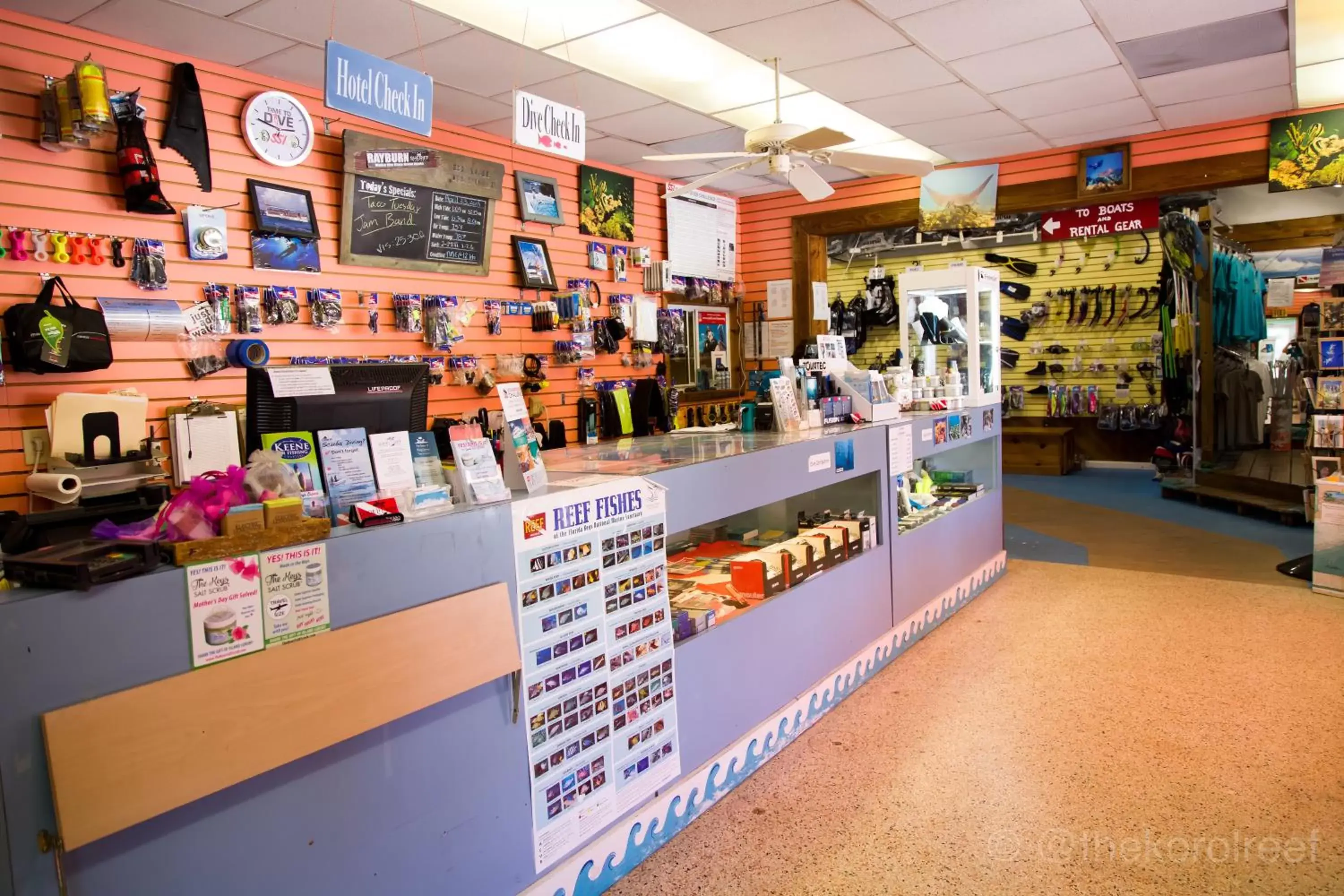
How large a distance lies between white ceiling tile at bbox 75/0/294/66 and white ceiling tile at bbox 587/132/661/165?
2.42 metres

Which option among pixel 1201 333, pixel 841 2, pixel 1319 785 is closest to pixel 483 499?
pixel 1319 785

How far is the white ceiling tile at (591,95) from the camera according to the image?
5.23 meters

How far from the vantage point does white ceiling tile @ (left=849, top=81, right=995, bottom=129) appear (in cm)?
577

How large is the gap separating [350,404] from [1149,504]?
820cm

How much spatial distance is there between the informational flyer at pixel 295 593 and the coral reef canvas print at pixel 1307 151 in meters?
7.23

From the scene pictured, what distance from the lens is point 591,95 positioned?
5469mm

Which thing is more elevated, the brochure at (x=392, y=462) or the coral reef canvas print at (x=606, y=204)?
the coral reef canvas print at (x=606, y=204)

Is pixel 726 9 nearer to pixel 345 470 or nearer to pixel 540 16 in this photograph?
pixel 540 16

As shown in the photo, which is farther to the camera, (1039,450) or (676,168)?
(1039,450)

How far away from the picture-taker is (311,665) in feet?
5.80

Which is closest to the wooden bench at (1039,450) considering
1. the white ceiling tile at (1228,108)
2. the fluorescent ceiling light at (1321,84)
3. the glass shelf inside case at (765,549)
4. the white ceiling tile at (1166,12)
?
the white ceiling tile at (1228,108)

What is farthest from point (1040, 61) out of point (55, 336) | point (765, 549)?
point (55, 336)

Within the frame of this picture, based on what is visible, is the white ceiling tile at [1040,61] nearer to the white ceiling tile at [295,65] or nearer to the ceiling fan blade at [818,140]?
the ceiling fan blade at [818,140]

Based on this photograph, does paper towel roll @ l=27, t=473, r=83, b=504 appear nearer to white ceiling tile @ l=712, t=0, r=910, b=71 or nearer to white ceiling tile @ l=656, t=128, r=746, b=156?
white ceiling tile @ l=712, t=0, r=910, b=71
